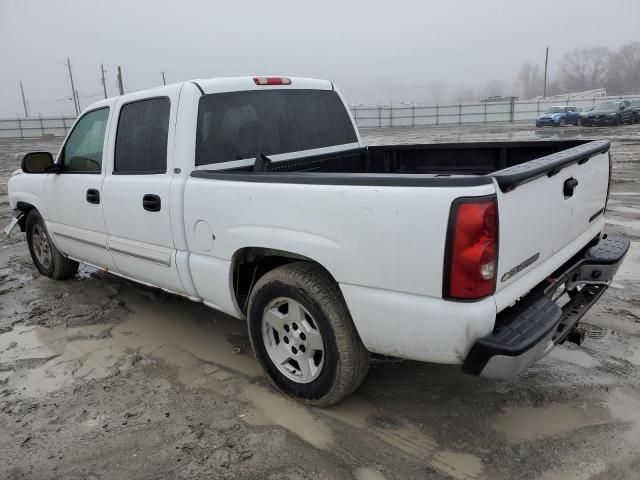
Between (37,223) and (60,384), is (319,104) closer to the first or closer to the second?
(60,384)

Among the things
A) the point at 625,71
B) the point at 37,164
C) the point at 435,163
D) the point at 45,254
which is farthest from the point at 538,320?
the point at 625,71

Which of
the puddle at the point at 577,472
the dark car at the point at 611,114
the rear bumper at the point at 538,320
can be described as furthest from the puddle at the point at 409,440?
the dark car at the point at 611,114

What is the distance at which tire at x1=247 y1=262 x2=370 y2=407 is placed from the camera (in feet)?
9.28

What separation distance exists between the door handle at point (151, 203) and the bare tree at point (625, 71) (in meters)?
139

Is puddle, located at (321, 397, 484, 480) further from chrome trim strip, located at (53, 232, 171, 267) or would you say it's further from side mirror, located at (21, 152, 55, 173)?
side mirror, located at (21, 152, 55, 173)

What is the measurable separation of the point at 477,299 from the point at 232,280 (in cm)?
162

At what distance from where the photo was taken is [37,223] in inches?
222

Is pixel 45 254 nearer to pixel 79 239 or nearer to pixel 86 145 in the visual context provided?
pixel 79 239

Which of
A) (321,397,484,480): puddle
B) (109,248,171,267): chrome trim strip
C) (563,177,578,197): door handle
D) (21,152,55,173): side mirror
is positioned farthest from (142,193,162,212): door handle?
(563,177,578,197): door handle

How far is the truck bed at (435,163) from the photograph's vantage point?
2.45m

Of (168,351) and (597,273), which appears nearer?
(597,273)

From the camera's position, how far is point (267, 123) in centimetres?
394

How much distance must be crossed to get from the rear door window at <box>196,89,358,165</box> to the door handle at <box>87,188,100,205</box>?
4.08 feet

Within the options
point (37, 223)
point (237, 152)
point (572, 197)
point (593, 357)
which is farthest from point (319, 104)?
point (37, 223)
